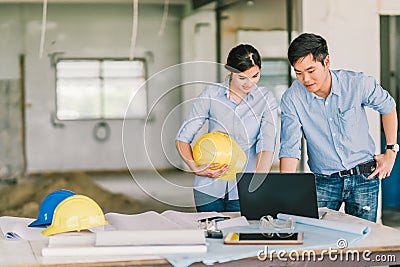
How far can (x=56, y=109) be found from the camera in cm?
706

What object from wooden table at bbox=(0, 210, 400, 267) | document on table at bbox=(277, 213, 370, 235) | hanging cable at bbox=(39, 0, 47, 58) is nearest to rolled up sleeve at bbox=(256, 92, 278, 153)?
document on table at bbox=(277, 213, 370, 235)

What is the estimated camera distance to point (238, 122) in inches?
→ 154

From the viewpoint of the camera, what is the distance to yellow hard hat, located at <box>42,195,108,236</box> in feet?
9.99

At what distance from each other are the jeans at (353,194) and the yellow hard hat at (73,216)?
4.11 ft

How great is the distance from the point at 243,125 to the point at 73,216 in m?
1.12

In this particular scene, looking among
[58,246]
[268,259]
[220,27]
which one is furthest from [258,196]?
[220,27]

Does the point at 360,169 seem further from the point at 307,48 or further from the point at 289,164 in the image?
the point at 307,48

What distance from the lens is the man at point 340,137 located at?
12.7ft

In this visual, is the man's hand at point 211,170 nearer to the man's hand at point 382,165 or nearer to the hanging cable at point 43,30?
the man's hand at point 382,165

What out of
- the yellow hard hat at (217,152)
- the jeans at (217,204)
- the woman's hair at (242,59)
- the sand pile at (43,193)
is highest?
the woman's hair at (242,59)

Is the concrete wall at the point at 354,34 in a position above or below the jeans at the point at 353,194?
above

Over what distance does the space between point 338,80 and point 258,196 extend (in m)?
0.86

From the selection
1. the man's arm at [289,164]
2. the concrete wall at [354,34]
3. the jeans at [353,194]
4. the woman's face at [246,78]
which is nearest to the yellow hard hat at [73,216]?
the woman's face at [246,78]

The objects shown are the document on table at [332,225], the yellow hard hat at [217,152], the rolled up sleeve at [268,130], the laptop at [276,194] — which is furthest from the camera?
the rolled up sleeve at [268,130]
